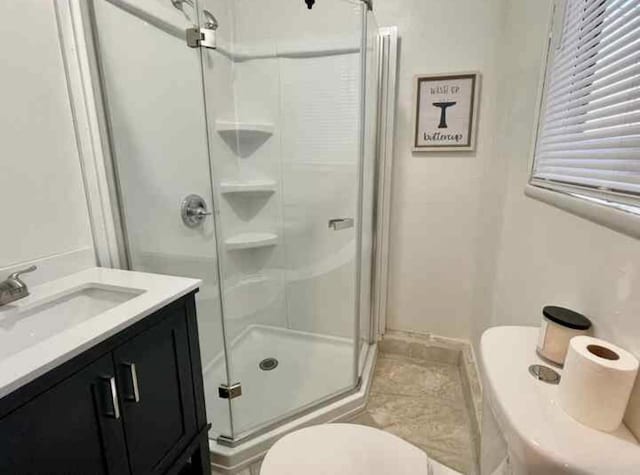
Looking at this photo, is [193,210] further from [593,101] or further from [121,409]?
[593,101]

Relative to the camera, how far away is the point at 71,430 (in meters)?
0.70

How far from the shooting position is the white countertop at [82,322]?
0.62 m

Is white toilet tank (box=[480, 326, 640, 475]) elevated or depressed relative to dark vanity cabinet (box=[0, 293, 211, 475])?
elevated

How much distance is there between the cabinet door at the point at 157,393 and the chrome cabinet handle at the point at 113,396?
0.8 inches

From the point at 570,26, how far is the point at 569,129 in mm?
308

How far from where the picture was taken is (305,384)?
1.76m

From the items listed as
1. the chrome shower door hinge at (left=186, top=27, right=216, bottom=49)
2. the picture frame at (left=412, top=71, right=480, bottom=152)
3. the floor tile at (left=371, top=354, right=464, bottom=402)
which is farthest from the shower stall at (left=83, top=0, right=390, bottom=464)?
the picture frame at (left=412, top=71, right=480, bottom=152)

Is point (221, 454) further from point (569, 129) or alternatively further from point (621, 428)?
point (569, 129)

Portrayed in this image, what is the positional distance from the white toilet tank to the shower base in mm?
1006

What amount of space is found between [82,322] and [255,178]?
127 centimetres

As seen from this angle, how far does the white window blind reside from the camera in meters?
0.63

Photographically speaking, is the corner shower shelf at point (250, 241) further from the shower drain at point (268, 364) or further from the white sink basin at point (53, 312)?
the white sink basin at point (53, 312)

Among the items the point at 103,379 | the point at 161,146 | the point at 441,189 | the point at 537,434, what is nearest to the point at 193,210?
the point at 161,146

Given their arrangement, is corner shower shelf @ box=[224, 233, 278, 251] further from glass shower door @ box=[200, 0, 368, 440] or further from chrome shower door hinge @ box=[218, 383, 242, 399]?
chrome shower door hinge @ box=[218, 383, 242, 399]
